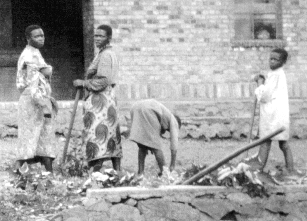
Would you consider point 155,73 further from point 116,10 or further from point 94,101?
point 94,101

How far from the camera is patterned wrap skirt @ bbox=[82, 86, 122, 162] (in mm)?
11148

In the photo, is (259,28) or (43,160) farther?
(259,28)

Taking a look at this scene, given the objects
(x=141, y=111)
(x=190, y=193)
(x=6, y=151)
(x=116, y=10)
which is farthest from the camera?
(x=116, y=10)

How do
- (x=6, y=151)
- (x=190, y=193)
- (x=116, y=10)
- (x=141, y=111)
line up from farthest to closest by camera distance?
(x=116, y=10), (x=6, y=151), (x=141, y=111), (x=190, y=193)

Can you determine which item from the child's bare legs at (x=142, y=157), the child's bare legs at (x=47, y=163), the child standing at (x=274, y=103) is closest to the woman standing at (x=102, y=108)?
the child's bare legs at (x=142, y=157)

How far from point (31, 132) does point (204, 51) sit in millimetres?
4771

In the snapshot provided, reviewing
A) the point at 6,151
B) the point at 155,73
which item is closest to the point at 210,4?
the point at 155,73

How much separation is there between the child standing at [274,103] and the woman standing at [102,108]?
153 cm

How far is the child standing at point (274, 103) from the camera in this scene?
1120 cm

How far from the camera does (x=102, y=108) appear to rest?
36.6ft

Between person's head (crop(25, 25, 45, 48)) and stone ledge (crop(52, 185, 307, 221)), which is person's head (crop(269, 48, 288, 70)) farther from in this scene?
person's head (crop(25, 25, 45, 48))

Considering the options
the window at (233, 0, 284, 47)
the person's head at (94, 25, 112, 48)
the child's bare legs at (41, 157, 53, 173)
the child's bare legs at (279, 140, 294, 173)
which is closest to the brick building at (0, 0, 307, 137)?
the window at (233, 0, 284, 47)

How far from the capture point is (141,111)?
1091cm

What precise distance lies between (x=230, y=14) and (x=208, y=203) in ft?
21.1
